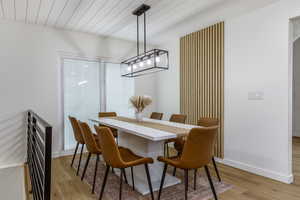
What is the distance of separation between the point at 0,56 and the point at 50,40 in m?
0.87

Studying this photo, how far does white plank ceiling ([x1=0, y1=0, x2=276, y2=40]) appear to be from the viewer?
265 cm

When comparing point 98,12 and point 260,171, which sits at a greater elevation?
point 98,12

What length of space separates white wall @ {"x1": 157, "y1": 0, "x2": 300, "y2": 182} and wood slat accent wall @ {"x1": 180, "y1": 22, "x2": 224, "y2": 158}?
13cm

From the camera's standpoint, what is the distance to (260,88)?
283cm

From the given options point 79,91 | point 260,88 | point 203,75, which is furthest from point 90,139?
point 260,88

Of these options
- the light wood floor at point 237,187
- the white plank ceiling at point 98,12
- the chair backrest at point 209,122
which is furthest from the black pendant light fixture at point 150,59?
the light wood floor at point 237,187

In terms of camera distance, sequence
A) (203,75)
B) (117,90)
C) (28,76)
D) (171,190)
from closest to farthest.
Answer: (171,190) → (28,76) → (203,75) → (117,90)

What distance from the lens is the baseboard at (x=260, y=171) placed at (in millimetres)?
2545

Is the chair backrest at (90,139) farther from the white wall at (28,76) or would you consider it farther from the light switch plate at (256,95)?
the light switch plate at (256,95)

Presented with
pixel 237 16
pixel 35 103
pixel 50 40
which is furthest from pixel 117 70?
pixel 237 16

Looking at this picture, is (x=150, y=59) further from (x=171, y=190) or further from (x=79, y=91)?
(x=79, y=91)

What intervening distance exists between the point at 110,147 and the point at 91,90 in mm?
→ 2520

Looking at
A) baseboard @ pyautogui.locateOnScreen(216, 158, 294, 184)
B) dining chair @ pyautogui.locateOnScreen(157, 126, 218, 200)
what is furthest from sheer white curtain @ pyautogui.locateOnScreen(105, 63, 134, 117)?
dining chair @ pyautogui.locateOnScreen(157, 126, 218, 200)

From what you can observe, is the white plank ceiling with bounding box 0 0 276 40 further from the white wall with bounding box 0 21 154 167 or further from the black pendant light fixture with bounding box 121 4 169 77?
the white wall with bounding box 0 21 154 167
